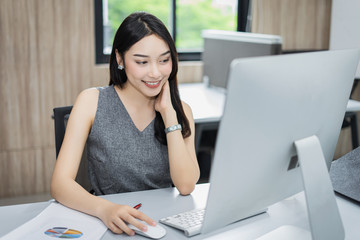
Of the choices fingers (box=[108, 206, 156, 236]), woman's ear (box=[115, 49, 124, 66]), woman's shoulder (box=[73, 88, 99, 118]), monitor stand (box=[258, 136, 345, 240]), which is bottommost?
fingers (box=[108, 206, 156, 236])

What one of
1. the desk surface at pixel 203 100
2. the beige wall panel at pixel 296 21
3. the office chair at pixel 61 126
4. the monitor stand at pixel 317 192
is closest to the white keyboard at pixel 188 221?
the monitor stand at pixel 317 192

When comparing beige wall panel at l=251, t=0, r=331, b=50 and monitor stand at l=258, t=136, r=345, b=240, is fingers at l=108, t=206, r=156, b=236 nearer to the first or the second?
monitor stand at l=258, t=136, r=345, b=240

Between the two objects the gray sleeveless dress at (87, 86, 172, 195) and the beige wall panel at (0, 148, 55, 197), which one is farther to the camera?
the beige wall panel at (0, 148, 55, 197)

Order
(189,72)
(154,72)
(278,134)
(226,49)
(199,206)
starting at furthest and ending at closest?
(189,72) < (226,49) < (154,72) < (199,206) < (278,134)

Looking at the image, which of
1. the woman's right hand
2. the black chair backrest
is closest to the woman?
the black chair backrest

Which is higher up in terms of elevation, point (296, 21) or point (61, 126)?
point (296, 21)

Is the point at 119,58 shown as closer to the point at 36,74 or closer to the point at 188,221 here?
the point at 188,221

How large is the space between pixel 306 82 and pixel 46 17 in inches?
94.3

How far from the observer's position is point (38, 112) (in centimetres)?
296

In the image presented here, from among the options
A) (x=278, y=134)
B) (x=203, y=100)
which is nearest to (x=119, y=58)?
(x=278, y=134)

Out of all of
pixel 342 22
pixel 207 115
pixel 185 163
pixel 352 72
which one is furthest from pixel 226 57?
pixel 352 72

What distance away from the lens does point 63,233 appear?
1017mm

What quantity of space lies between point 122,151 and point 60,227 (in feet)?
1.37

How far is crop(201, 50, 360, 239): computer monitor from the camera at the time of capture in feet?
2.53
